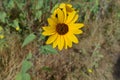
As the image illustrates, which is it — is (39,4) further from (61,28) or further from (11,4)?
(61,28)

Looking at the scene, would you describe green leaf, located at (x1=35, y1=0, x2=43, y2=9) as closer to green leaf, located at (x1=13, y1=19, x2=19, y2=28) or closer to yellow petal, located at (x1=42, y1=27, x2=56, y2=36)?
green leaf, located at (x1=13, y1=19, x2=19, y2=28)

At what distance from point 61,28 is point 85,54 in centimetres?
132

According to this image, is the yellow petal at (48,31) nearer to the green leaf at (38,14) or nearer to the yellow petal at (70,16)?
the yellow petal at (70,16)

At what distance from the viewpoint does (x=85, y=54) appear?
283 centimetres

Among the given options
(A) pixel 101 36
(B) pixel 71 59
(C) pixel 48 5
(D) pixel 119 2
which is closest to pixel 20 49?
(B) pixel 71 59

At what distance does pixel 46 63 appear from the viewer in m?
2.48

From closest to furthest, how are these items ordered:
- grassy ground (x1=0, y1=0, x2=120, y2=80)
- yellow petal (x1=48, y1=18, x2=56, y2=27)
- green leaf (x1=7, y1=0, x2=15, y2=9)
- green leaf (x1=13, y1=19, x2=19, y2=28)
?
yellow petal (x1=48, y1=18, x2=56, y2=27) → grassy ground (x1=0, y1=0, x2=120, y2=80) → green leaf (x1=13, y1=19, x2=19, y2=28) → green leaf (x1=7, y1=0, x2=15, y2=9)

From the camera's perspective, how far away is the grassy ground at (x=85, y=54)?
2.43 metres

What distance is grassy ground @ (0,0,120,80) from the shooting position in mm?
2426

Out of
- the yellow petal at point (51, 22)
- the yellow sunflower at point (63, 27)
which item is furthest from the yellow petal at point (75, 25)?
the yellow petal at point (51, 22)

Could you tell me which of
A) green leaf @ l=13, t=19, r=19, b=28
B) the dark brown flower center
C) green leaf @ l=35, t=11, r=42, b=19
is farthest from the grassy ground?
the dark brown flower center

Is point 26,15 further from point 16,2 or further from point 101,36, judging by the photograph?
point 101,36

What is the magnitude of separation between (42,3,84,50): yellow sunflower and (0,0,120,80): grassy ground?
1.89 ft

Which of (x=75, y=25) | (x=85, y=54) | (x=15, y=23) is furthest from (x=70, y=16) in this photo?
(x=85, y=54)
